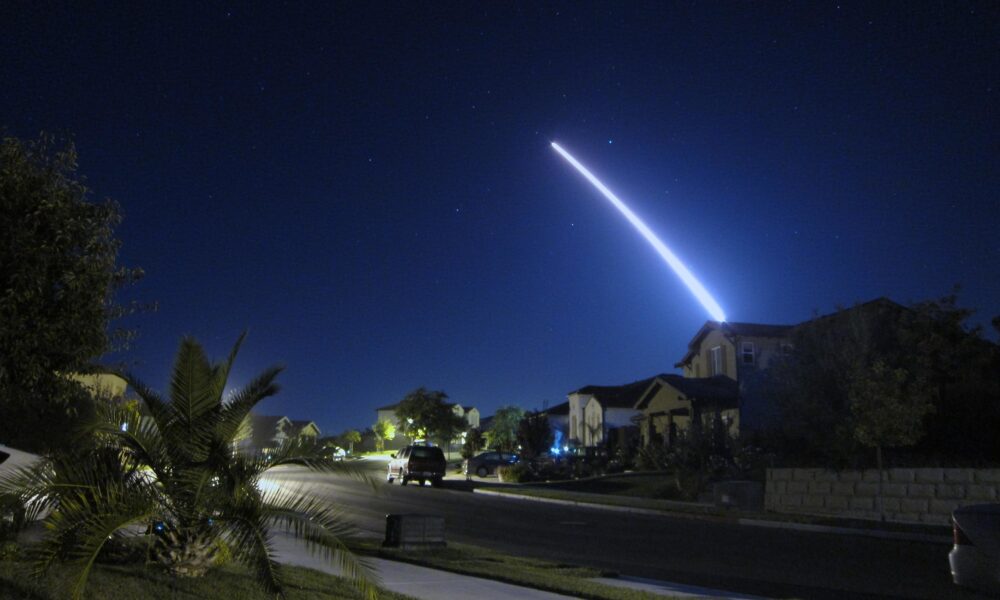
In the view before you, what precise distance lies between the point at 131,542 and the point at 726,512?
63.5 feet

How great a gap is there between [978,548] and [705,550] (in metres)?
7.99

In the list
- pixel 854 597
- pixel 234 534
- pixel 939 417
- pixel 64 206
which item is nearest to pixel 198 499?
pixel 234 534

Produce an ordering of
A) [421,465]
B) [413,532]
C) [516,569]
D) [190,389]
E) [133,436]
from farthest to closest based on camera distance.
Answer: [421,465] → [413,532] → [516,569] → [190,389] → [133,436]

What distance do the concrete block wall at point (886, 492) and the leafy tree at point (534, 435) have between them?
33637 millimetres

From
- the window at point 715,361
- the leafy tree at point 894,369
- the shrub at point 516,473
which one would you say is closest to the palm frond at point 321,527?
the leafy tree at point 894,369

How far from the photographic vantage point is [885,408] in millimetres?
23328

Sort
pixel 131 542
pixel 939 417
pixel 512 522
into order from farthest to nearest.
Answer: pixel 939 417 → pixel 512 522 → pixel 131 542

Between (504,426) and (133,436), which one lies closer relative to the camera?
(133,436)

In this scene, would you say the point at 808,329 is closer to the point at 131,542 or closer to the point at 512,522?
the point at 512,522

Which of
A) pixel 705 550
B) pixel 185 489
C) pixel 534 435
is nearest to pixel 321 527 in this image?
pixel 185 489

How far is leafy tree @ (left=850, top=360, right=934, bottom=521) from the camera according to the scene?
2320 cm

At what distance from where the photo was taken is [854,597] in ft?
38.8

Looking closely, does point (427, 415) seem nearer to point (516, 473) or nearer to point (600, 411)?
point (600, 411)

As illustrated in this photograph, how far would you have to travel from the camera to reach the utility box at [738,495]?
90.5 feet
